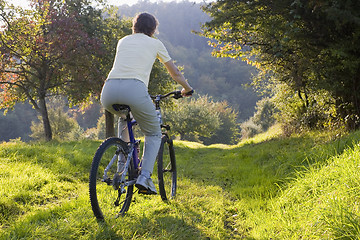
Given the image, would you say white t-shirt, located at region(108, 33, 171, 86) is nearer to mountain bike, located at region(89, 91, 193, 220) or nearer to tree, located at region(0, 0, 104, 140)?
mountain bike, located at region(89, 91, 193, 220)

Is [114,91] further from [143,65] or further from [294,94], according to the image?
[294,94]

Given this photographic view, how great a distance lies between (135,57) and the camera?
2980mm

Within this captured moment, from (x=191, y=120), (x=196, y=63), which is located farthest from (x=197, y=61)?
(x=191, y=120)

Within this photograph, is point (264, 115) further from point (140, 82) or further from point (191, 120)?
point (140, 82)

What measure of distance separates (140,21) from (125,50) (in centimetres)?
46

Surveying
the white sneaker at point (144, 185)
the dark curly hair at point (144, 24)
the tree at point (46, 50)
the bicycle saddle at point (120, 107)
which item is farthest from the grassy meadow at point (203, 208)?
the tree at point (46, 50)

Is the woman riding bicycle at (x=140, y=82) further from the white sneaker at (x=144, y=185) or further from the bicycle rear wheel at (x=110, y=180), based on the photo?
the bicycle rear wheel at (x=110, y=180)

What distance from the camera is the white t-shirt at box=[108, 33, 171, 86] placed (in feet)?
9.61

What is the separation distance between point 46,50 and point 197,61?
7402 cm

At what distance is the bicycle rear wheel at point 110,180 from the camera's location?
104 inches

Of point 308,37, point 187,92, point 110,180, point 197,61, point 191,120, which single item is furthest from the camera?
point 197,61

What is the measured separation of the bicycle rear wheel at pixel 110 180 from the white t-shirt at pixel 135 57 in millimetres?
713

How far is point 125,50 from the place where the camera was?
304cm

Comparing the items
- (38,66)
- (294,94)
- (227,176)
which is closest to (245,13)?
(294,94)
